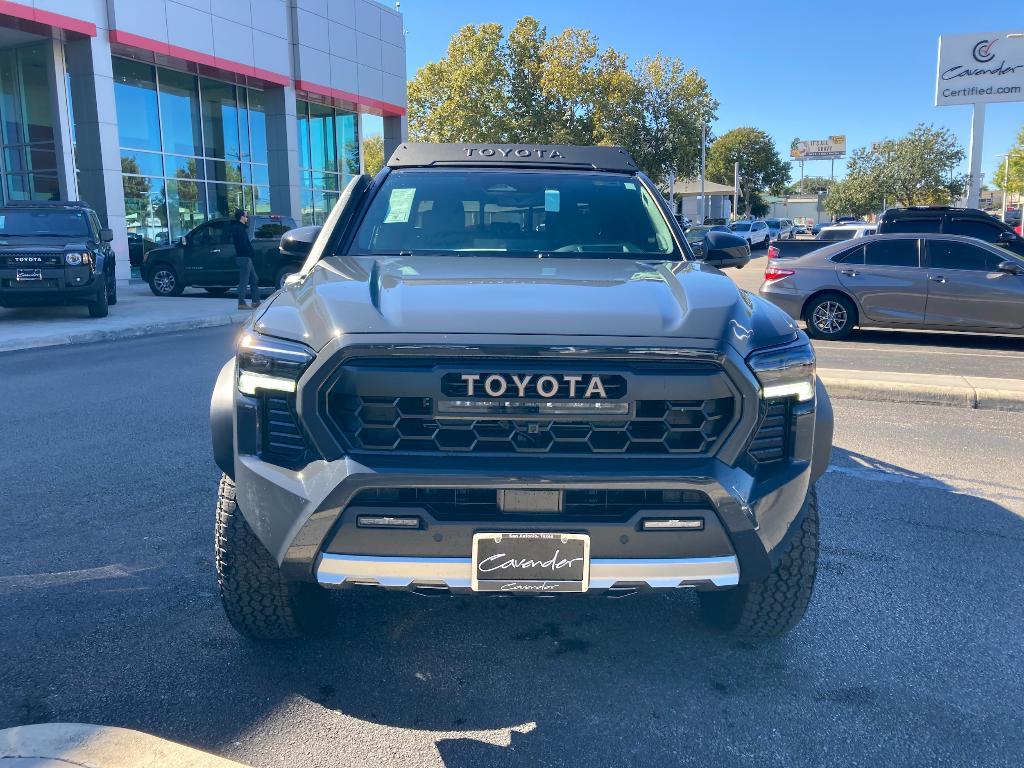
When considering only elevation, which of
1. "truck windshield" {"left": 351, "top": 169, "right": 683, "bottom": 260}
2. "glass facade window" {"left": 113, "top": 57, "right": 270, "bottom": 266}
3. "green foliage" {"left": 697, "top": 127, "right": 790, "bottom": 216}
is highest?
"green foliage" {"left": 697, "top": 127, "right": 790, "bottom": 216}

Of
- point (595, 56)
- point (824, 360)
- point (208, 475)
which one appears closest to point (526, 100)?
point (595, 56)

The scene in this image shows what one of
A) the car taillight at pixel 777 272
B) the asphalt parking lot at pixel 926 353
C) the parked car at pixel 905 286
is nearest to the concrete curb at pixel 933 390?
the asphalt parking lot at pixel 926 353

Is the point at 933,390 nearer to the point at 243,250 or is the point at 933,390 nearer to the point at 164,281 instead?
the point at 243,250

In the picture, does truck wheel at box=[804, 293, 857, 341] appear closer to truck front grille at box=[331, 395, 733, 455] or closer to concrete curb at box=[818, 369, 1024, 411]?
concrete curb at box=[818, 369, 1024, 411]

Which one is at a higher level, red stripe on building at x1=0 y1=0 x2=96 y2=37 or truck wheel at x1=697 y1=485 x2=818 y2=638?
red stripe on building at x1=0 y1=0 x2=96 y2=37

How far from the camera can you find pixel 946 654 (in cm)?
314

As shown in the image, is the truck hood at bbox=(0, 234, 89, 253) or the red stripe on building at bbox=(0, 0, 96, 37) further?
the red stripe on building at bbox=(0, 0, 96, 37)

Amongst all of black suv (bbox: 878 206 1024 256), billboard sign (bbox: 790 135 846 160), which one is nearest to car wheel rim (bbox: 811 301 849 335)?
black suv (bbox: 878 206 1024 256)

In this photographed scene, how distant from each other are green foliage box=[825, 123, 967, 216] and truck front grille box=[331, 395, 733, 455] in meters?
56.2

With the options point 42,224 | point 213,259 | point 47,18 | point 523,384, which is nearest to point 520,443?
point 523,384

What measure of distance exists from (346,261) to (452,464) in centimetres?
136

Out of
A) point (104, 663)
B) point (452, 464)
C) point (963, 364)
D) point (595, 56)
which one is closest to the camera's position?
point (452, 464)

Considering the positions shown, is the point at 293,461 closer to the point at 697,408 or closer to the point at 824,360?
the point at 697,408

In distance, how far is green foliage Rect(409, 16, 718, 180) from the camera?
48.0m
